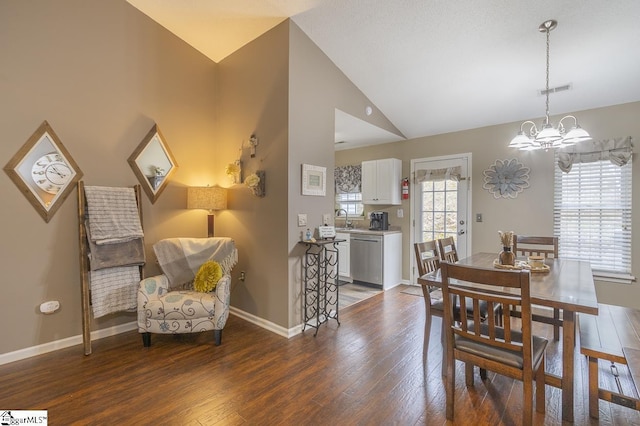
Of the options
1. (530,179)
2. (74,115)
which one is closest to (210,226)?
(74,115)

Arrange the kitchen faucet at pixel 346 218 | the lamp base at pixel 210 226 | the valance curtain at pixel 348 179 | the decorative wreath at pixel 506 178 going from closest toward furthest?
the lamp base at pixel 210 226, the decorative wreath at pixel 506 178, the valance curtain at pixel 348 179, the kitchen faucet at pixel 346 218

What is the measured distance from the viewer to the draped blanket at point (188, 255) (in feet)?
9.88

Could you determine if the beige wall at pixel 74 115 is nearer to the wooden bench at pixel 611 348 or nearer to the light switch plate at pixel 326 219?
the light switch plate at pixel 326 219

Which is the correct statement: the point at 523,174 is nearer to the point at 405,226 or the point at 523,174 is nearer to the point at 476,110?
the point at 476,110

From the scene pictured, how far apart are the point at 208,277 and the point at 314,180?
145 cm

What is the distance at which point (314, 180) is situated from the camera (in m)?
3.24

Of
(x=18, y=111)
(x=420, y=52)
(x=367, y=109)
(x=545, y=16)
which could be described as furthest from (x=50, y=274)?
(x=545, y=16)

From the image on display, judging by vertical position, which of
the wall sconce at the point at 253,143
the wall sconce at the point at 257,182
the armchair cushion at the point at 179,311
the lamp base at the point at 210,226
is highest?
the wall sconce at the point at 253,143

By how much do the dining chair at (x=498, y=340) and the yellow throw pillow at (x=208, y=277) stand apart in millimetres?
2123

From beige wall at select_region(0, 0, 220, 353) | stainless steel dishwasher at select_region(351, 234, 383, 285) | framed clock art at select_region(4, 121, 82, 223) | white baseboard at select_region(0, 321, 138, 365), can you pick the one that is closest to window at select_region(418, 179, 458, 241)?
stainless steel dishwasher at select_region(351, 234, 383, 285)

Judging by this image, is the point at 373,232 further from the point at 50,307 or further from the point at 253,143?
the point at 50,307

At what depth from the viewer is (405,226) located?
4.98m

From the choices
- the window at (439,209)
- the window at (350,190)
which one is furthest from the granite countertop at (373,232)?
the window at (350,190)

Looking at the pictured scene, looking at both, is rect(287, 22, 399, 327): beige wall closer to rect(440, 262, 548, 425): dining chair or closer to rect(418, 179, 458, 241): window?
rect(440, 262, 548, 425): dining chair
